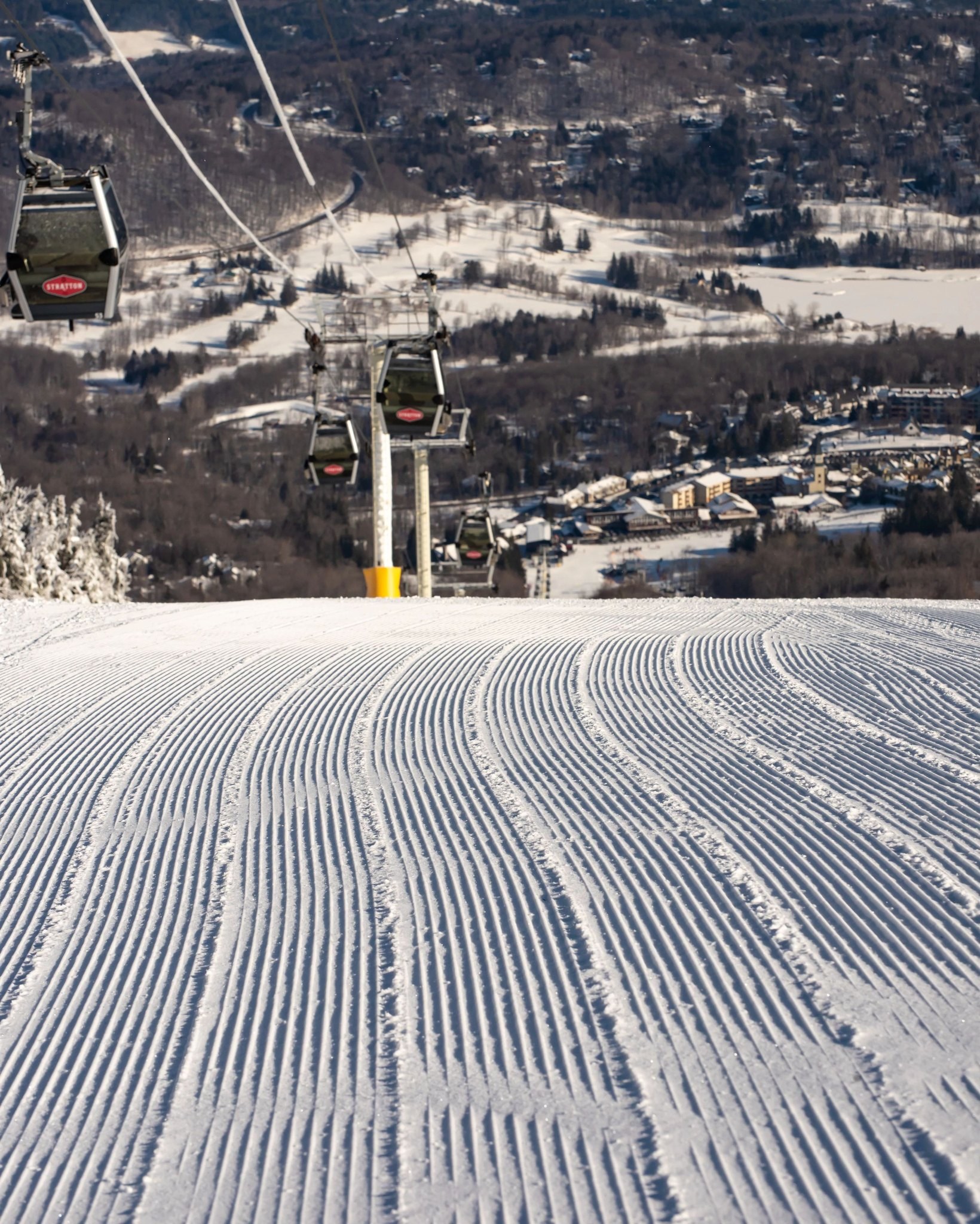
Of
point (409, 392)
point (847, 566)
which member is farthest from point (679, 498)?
point (409, 392)

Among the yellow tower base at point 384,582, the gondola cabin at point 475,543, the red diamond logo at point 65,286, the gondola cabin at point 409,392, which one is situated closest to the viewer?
the red diamond logo at point 65,286

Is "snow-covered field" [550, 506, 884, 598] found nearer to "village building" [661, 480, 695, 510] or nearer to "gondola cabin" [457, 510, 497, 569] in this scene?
"village building" [661, 480, 695, 510]

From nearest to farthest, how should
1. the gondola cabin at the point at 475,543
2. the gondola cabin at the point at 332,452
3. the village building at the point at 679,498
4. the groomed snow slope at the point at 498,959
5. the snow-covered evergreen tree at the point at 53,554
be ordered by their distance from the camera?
the groomed snow slope at the point at 498,959 → the gondola cabin at the point at 332,452 → the gondola cabin at the point at 475,543 → the snow-covered evergreen tree at the point at 53,554 → the village building at the point at 679,498

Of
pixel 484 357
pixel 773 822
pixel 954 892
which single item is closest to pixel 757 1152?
pixel 954 892

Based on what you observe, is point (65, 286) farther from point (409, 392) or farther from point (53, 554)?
point (53, 554)

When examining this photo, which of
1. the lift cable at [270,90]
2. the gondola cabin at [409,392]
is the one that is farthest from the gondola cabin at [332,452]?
the lift cable at [270,90]

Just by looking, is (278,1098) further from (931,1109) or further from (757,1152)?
(931,1109)

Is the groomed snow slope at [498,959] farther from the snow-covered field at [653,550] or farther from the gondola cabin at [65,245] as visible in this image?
the snow-covered field at [653,550]
